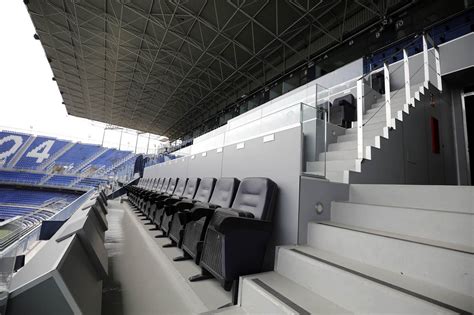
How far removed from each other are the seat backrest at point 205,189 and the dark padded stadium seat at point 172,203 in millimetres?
167

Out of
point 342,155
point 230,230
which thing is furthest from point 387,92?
point 230,230

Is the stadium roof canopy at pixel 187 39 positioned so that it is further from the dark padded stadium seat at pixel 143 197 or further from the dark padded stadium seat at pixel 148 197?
the dark padded stadium seat at pixel 143 197

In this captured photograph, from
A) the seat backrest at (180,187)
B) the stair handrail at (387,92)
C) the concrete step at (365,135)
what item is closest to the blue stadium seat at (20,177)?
the seat backrest at (180,187)

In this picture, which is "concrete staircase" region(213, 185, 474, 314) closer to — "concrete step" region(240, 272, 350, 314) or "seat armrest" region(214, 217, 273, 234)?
"concrete step" region(240, 272, 350, 314)

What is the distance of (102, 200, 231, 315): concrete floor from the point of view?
132cm

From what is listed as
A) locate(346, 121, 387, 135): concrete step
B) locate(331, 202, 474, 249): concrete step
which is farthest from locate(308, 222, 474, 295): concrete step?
locate(346, 121, 387, 135): concrete step

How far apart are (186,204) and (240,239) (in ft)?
3.20

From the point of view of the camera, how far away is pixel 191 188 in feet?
10.5

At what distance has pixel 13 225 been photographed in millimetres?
3795

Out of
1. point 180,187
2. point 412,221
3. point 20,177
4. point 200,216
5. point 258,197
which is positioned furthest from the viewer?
point 20,177

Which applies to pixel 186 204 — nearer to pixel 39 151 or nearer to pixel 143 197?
pixel 143 197

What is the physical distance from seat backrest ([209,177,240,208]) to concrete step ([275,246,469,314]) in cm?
84

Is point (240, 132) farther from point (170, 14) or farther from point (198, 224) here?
point (170, 14)

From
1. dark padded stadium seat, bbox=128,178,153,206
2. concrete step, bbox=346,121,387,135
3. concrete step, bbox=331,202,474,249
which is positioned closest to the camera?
concrete step, bbox=331,202,474,249
